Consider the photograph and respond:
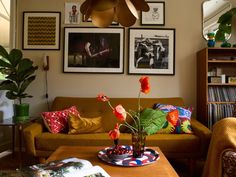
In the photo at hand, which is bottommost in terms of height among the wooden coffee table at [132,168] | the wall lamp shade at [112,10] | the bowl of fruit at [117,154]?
the wooden coffee table at [132,168]

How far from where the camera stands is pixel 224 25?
10.0 feet

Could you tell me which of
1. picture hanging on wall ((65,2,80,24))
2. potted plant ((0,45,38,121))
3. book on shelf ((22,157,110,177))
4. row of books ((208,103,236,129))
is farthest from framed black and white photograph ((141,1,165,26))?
book on shelf ((22,157,110,177))

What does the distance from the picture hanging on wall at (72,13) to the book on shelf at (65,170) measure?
244 cm

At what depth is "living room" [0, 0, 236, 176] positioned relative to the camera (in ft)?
10.8

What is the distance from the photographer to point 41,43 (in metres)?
3.32

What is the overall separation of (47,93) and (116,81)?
41.2 inches

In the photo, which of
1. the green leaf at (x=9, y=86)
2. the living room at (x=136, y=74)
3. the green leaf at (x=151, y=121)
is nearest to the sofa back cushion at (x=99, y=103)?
the living room at (x=136, y=74)

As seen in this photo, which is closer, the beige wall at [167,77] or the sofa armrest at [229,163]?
the sofa armrest at [229,163]

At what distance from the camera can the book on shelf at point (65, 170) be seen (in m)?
1.17

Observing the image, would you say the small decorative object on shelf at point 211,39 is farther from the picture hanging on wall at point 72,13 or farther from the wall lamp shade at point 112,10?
the wall lamp shade at point 112,10

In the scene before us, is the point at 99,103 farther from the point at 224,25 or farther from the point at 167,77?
the point at 224,25

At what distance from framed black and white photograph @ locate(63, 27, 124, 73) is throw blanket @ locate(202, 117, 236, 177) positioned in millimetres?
1652

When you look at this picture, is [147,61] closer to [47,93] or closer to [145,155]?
[47,93]

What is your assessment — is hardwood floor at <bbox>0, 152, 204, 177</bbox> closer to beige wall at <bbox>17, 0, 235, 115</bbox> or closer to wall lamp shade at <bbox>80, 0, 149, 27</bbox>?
beige wall at <bbox>17, 0, 235, 115</bbox>
